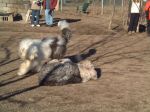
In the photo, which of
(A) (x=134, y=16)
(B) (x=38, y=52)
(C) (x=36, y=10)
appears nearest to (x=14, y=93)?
(B) (x=38, y=52)

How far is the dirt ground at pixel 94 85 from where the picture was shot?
7.25 meters

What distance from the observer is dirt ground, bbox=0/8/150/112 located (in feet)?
23.8

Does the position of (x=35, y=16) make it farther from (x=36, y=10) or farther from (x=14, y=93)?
(x=14, y=93)

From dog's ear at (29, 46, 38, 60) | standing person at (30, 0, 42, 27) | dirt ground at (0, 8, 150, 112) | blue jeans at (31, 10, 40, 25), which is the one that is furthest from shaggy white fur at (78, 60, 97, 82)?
blue jeans at (31, 10, 40, 25)

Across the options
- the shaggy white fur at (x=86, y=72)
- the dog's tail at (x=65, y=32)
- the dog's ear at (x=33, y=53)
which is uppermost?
the dog's tail at (x=65, y=32)

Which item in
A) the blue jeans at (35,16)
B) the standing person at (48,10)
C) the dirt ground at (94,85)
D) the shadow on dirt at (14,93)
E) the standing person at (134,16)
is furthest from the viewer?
the standing person at (48,10)

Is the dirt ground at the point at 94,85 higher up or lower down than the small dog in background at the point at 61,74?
lower down

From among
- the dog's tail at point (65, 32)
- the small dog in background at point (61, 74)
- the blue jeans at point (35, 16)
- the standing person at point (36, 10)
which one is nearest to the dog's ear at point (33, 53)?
the small dog in background at point (61, 74)

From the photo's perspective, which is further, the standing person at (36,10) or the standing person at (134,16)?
the standing person at (36,10)

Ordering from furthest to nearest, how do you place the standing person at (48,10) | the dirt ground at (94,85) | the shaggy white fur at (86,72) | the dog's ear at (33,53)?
the standing person at (48,10) → the dog's ear at (33,53) → the shaggy white fur at (86,72) → the dirt ground at (94,85)

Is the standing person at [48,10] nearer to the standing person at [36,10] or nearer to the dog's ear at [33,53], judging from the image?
the standing person at [36,10]

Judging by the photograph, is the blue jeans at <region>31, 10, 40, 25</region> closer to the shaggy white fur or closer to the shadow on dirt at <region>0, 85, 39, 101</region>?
the shaggy white fur

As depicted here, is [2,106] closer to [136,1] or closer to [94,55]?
[94,55]

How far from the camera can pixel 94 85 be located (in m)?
8.63
